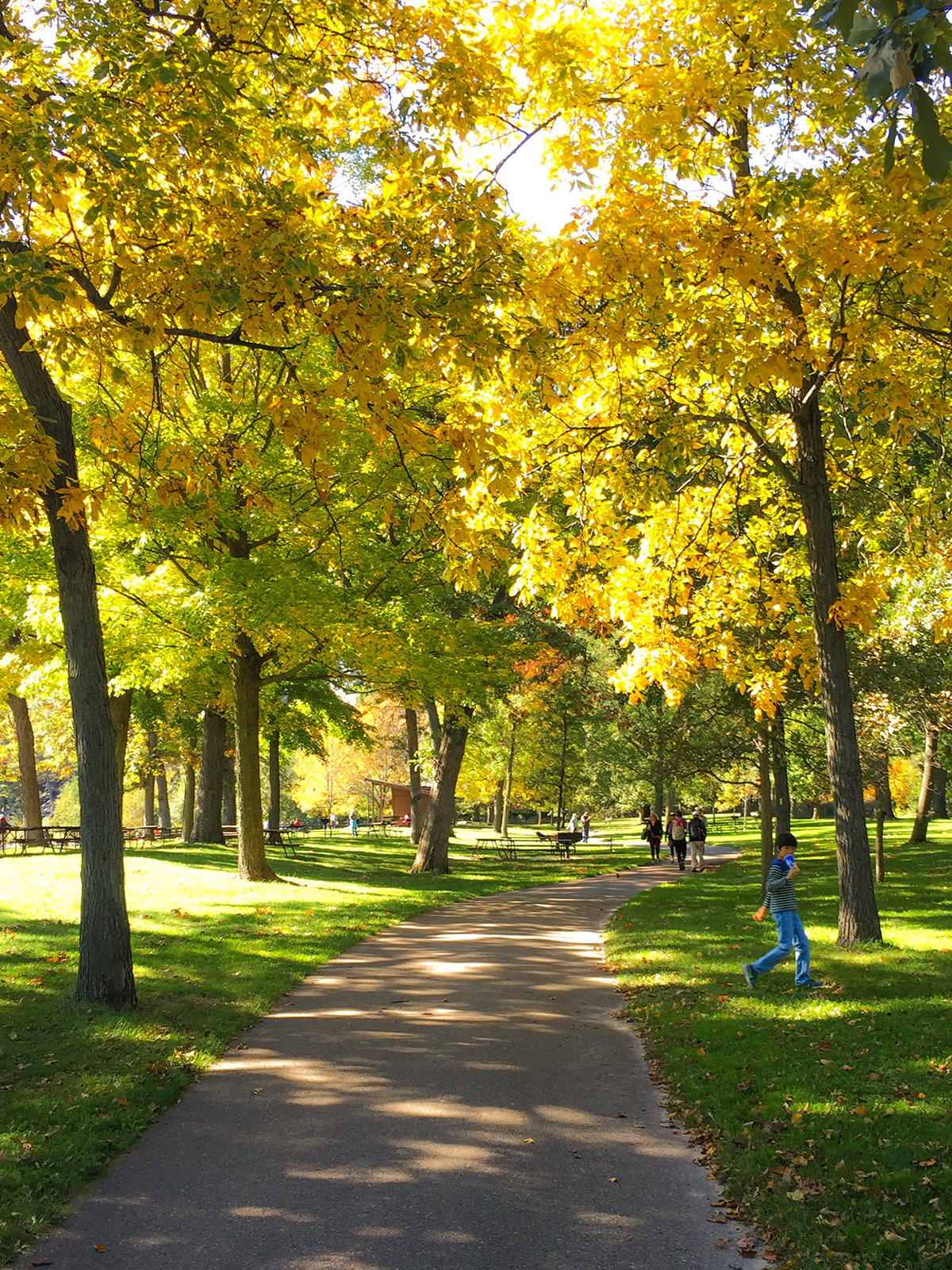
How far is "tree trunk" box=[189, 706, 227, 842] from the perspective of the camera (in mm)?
28852

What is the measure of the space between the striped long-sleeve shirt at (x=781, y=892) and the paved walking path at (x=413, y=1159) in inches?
76.2

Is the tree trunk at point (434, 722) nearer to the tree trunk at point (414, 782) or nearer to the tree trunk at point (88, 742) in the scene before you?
the tree trunk at point (414, 782)

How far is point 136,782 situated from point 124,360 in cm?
3759

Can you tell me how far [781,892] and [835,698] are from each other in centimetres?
275

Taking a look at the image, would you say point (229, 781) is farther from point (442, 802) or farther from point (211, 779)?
point (442, 802)

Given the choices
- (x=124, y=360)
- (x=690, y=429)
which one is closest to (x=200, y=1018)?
(x=690, y=429)

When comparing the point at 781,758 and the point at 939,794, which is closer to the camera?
the point at 781,758

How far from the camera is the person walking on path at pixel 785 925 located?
30.5ft

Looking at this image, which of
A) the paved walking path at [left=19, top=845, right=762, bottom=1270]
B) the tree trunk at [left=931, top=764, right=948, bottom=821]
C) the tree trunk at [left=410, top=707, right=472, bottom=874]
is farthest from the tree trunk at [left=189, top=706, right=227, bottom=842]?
the tree trunk at [left=931, top=764, right=948, bottom=821]

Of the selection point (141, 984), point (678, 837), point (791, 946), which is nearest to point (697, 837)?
point (678, 837)

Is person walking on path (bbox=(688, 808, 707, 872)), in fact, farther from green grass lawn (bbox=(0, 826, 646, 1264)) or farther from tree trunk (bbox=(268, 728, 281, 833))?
tree trunk (bbox=(268, 728, 281, 833))

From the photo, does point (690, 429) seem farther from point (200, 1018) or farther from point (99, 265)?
point (200, 1018)

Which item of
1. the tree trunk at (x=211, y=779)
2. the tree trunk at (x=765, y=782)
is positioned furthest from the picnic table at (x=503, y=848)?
the tree trunk at (x=765, y=782)

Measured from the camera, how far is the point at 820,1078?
21.8 feet
